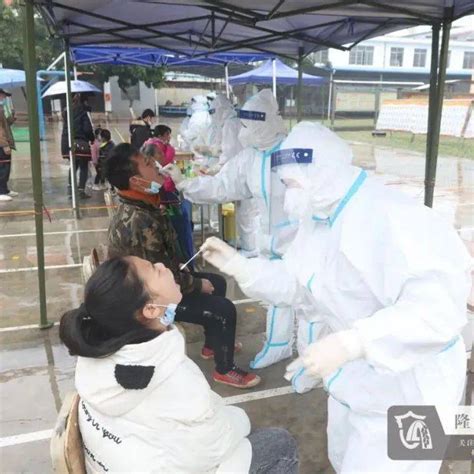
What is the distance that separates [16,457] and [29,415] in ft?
1.17

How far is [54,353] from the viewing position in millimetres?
3488

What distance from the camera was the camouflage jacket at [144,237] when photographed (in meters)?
2.70

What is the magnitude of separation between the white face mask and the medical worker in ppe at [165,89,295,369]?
118cm

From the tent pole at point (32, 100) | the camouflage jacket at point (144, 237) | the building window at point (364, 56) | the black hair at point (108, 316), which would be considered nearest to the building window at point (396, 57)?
the building window at point (364, 56)

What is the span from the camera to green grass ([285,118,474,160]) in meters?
15.6

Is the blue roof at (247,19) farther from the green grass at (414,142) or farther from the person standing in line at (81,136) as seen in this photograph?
the green grass at (414,142)

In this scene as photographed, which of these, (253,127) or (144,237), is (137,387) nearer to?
(144,237)

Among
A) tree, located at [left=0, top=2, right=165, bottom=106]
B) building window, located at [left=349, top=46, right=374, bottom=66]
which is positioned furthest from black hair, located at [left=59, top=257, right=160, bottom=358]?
building window, located at [left=349, top=46, right=374, bottom=66]

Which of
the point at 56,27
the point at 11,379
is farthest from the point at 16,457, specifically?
the point at 56,27

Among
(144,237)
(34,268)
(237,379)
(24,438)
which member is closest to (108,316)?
(144,237)

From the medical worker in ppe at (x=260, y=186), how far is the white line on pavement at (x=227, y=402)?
0.28 metres

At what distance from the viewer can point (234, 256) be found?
207 centimetres

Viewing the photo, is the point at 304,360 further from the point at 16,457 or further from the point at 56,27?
the point at 56,27

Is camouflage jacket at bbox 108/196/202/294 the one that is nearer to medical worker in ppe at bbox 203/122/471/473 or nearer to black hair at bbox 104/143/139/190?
black hair at bbox 104/143/139/190
